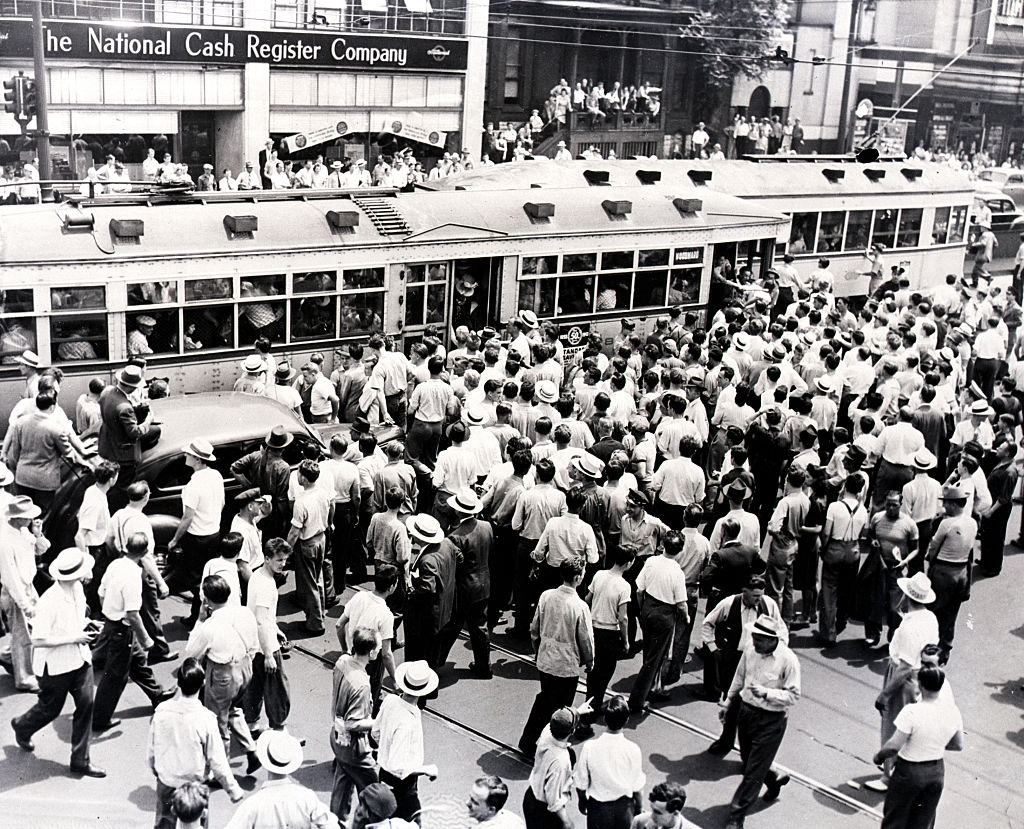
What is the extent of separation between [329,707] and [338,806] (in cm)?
234

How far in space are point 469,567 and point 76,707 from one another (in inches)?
134

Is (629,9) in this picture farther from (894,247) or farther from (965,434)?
(965,434)

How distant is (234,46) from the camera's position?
30391 millimetres

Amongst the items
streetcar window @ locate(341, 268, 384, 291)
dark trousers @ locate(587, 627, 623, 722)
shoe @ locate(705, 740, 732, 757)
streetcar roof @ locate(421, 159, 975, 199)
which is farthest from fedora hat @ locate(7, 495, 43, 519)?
streetcar roof @ locate(421, 159, 975, 199)

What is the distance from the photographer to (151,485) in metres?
11.5

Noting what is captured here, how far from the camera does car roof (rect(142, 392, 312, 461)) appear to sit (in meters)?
11.8

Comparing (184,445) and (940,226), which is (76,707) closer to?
(184,445)

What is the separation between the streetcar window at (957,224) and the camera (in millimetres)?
27531

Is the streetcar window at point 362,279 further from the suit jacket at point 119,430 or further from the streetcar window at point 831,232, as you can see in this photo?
the streetcar window at point 831,232

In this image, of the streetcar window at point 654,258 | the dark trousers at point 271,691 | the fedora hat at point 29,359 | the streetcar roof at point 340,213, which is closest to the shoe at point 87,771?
the dark trousers at point 271,691

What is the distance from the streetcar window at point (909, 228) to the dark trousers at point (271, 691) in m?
20.5

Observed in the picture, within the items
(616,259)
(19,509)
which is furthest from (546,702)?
(616,259)

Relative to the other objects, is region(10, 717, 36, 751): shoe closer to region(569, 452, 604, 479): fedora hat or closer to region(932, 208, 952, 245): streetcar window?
region(569, 452, 604, 479): fedora hat

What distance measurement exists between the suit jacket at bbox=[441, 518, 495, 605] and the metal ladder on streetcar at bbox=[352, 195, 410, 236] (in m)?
7.02
